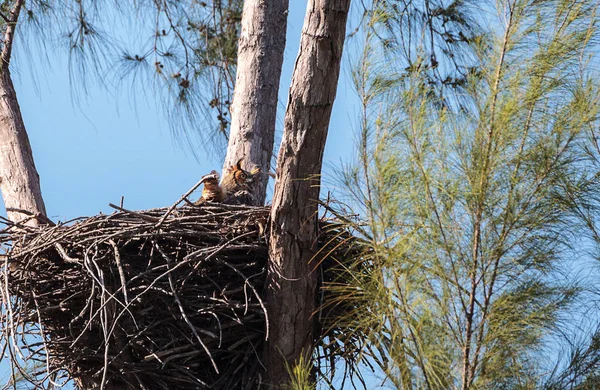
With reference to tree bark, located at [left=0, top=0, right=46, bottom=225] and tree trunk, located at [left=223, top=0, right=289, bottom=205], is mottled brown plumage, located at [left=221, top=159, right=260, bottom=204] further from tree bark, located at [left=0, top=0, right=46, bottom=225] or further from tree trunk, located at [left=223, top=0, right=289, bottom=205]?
tree bark, located at [left=0, top=0, right=46, bottom=225]

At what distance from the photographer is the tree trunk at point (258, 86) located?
390cm

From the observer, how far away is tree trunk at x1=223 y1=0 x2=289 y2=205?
3.90 meters

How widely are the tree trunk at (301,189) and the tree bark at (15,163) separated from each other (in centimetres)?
128

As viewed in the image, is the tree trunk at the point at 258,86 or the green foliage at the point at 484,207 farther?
the tree trunk at the point at 258,86

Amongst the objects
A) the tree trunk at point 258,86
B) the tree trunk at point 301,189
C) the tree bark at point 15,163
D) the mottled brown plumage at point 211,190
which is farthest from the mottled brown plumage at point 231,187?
the tree bark at point 15,163

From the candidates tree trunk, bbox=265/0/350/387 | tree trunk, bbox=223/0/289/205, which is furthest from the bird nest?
tree trunk, bbox=223/0/289/205

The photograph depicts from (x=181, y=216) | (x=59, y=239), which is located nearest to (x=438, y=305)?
(x=181, y=216)

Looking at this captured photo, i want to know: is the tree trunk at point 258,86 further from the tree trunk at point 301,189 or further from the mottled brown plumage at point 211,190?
the tree trunk at point 301,189

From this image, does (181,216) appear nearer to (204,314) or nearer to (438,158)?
(204,314)

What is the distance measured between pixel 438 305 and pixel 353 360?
29.6 inches

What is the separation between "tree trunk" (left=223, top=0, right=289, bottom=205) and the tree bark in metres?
0.83

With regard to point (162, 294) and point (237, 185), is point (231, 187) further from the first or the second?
point (162, 294)

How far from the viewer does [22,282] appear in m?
3.05

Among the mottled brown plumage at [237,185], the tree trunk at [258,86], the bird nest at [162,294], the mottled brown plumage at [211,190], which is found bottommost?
the bird nest at [162,294]
